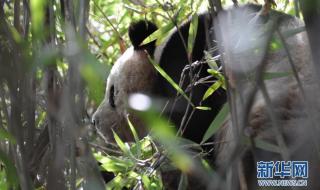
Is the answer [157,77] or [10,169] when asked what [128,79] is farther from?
[10,169]

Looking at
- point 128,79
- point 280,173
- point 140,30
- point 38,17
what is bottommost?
point 280,173

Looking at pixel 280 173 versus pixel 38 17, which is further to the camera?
pixel 280 173

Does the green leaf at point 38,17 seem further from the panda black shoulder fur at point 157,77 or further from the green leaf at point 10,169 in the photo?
the panda black shoulder fur at point 157,77

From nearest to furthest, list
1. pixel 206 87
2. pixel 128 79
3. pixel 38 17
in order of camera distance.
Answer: pixel 38 17
pixel 206 87
pixel 128 79

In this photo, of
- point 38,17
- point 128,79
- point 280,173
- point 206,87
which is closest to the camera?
point 38,17

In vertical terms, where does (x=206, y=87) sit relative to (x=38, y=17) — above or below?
below

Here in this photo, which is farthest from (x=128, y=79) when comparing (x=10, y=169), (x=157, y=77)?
(x=10, y=169)

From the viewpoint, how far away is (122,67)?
180cm

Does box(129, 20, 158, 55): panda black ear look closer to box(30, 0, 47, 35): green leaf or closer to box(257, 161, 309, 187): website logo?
box(257, 161, 309, 187): website logo

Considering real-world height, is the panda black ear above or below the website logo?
above

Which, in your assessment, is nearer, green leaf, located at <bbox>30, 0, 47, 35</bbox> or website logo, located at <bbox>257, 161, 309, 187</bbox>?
green leaf, located at <bbox>30, 0, 47, 35</bbox>

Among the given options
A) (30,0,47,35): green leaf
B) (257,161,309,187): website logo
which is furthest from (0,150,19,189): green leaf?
(257,161,309,187): website logo

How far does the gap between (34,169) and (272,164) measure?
0.54m

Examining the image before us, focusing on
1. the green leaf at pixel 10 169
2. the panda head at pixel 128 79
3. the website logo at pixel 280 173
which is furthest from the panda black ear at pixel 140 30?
the green leaf at pixel 10 169
